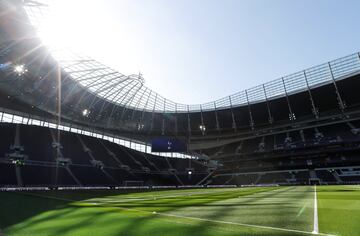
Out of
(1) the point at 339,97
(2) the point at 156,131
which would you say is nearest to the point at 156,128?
(2) the point at 156,131

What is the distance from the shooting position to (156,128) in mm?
83062

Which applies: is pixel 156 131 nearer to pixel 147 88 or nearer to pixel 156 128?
pixel 156 128

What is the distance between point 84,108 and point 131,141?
83.8ft

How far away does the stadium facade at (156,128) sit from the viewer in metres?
48.0

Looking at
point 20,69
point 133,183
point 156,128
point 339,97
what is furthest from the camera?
point 156,128

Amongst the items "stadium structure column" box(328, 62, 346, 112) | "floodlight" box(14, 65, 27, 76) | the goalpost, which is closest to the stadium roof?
"stadium structure column" box(328, 62, 346, 112)

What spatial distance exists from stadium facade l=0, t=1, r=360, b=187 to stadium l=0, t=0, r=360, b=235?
0.27 meters

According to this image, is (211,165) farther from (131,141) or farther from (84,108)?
(84,108)

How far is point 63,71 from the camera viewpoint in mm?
46531

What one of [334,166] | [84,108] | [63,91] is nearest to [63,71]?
[63,91]

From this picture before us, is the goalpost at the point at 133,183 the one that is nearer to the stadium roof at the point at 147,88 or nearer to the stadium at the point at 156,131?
the stadium at the point at 156,131

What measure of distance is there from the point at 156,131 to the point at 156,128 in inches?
39.4

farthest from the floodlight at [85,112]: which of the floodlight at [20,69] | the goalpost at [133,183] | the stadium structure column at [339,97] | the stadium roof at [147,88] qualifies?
the stadium structure column at [339,97]

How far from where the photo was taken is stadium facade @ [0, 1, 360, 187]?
48.0 metres
